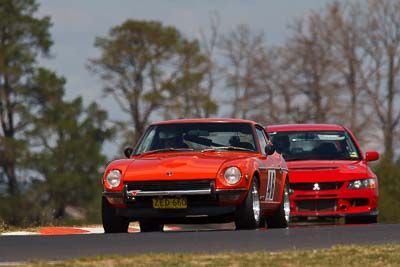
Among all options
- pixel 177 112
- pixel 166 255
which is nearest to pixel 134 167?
pixel 166 255

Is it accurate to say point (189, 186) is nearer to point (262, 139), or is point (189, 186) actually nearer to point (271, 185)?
point (271, 185)

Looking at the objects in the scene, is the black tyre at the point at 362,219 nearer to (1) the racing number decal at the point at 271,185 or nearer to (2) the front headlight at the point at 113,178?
(1) the racing number decal at the point at 271,185

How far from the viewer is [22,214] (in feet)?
200

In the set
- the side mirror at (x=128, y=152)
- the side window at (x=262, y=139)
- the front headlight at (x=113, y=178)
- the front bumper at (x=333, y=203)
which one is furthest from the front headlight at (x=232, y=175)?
the front bumper at (x=333, y=203)

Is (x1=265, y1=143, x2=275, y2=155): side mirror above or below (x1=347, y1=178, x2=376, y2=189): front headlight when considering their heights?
above

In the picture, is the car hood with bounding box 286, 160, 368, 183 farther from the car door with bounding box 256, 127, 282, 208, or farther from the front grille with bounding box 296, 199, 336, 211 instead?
the car door with bounding box 256, 127, 282, 208

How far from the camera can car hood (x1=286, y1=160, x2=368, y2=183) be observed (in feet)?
74.2

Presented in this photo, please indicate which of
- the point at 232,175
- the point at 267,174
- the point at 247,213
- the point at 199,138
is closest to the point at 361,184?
the point at 267,174

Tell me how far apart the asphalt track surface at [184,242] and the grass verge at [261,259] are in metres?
0.58

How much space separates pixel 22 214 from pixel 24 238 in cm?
4471

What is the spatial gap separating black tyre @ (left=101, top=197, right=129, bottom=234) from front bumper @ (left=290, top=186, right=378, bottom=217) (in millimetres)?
4986

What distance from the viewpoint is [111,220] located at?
18297mm

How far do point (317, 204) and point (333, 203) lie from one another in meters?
0.25

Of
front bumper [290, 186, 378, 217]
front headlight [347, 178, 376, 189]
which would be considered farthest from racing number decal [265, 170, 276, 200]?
front headlight [347, 178, 376, 189]
